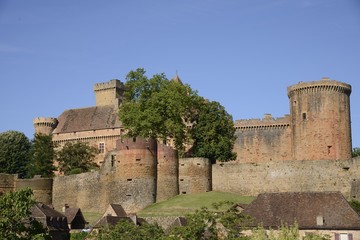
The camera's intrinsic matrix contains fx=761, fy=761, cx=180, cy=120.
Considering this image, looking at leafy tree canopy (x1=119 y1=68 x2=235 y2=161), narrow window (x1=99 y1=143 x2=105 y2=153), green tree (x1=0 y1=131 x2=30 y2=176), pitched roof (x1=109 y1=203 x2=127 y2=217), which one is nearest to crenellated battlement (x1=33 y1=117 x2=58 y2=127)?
green tree (x1=0 y1=131 x2=30 y2=176)

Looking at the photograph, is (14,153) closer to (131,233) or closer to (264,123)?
(264,123)

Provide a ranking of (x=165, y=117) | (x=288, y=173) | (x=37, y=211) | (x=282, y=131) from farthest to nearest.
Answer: (x=282, y=131) → (x=165, y=117) → (x=288, y=173) → (x=37, y=211)

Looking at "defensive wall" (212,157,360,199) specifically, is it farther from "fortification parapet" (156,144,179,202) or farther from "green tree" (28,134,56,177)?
"green tree" (28,134,56,177)

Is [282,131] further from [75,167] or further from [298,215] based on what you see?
[298,215]

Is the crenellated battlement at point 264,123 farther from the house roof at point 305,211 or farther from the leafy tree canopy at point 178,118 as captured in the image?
the house roof at point 305,211

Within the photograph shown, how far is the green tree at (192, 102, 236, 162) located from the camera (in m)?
63.7

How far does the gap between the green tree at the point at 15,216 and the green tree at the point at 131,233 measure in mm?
5052

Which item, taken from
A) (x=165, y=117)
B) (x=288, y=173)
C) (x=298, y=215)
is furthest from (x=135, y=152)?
(x=298, y=215)

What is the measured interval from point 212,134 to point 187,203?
945 centimetres

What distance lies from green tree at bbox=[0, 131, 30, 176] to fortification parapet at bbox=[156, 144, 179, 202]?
82.1 feet

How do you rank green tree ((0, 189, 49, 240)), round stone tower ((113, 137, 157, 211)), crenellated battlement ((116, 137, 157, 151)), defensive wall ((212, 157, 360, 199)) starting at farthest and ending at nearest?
crenellated battlement ((116, 137, 157, 151)) → round stone tower ((113, 137, 157, 211)) → defensive wall ((212, 157, 360, 199)) → green tree ((0, 189, 49, 240))

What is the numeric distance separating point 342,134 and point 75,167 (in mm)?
24864

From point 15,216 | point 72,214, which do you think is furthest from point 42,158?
point 15,216

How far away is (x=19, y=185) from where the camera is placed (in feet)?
222
